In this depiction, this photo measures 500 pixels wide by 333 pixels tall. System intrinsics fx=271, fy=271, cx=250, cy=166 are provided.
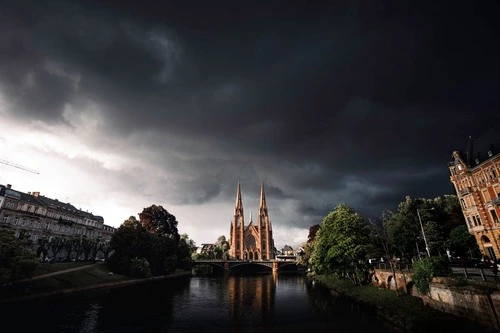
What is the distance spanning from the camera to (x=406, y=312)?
31.5m

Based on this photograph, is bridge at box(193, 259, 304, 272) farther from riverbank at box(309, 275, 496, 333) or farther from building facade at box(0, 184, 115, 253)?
riverbank at box(309, 275, 496, 333)

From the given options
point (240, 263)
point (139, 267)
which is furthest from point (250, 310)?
point (240, 263)

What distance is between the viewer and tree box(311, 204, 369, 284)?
47438mm

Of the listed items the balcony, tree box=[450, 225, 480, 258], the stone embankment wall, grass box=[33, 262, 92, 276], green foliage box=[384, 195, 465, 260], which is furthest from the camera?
green foliage box=[384, 195, 465, 260]

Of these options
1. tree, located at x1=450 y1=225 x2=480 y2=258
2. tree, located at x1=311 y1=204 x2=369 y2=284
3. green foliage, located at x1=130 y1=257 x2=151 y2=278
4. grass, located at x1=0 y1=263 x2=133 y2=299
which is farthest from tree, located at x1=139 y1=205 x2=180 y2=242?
tree, located at x1=450 y1=225 x2=480 y2=258

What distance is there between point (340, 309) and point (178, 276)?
7185cm

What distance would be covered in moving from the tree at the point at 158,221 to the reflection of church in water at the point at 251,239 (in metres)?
83.8

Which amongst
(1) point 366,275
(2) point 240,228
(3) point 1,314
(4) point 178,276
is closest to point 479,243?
(1) point 366,275

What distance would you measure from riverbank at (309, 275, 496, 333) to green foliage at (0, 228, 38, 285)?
2028 inches

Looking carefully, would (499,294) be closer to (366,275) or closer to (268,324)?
(268,324)

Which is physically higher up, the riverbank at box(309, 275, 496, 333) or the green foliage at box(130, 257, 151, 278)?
the green foliage at box(130, 257, 151, 278)

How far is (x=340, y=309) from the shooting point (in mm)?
41031

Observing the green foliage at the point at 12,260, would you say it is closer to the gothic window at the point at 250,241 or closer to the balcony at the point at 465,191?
the balcony at the point at 465,191

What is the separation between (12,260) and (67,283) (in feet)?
51.4
